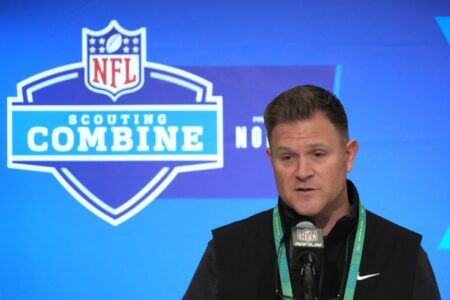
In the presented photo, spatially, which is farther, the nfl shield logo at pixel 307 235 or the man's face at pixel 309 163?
the man's face at pixel 309 163

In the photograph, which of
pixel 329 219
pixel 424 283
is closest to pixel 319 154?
pixel 329 219

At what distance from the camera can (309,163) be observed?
55.1 inches

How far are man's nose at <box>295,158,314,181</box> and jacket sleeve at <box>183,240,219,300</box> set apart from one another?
303mm

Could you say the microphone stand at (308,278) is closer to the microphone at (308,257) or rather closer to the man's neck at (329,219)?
the microphone at (308,257)

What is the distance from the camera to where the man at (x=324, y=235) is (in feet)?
4.58

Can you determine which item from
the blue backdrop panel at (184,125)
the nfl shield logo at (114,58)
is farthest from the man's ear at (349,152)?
the nfl shield logo at (114,58)

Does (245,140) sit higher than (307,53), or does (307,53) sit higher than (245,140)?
(307,53)

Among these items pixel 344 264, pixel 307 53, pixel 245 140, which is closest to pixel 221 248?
pixel 344 264

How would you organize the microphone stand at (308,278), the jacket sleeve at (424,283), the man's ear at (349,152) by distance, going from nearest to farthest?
the microphone stand at (308,278), the jacket sleeve at (424,283), the man's ear at (349,152)

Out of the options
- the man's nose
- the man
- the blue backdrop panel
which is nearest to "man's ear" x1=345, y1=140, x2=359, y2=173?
the man

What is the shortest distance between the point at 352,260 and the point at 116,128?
1745mm

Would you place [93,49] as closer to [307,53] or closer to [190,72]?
[190,72]

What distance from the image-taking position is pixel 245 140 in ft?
9.60

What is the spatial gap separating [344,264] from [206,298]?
331mm
